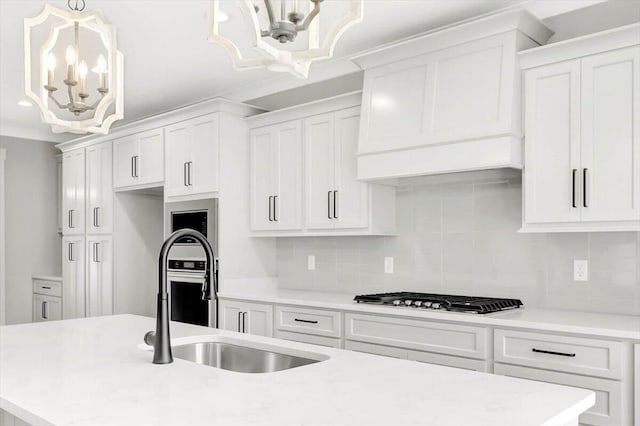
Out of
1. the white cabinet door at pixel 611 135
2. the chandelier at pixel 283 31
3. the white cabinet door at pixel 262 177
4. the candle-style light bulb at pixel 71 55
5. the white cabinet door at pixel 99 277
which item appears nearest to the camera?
the chandelier at pixel 283 31

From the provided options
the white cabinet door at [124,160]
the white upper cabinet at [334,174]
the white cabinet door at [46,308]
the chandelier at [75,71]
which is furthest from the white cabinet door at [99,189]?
the chandelier at [75,71]

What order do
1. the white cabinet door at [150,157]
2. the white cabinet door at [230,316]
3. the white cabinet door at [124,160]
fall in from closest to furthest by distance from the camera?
the white cabinet door at [230,316], the white cabinet door at [150,157], the white cabinet door at [124,160]

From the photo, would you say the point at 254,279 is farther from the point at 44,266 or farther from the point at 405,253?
the point at 44,266

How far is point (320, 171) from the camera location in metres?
4.09

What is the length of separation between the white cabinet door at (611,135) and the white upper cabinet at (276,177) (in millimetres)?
2053

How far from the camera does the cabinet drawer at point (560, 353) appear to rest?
2459mm

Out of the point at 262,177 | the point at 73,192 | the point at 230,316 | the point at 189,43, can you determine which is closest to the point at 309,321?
the point at 230,316

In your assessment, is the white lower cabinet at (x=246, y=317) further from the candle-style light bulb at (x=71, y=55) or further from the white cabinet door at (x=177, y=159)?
the candle-style light bulb at (x=71, y=55)

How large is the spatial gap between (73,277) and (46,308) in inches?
27.7

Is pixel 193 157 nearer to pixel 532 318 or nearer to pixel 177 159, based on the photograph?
pixel 177 159

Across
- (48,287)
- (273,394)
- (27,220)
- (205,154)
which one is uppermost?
(205,154)

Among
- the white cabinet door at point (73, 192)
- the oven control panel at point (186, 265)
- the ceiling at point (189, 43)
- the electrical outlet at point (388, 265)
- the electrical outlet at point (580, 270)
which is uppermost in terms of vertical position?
the ceiling at point (189, 43)

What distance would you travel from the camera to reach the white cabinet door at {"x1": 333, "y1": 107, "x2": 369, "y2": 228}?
3830mm

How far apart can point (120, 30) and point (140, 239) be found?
2836mm
